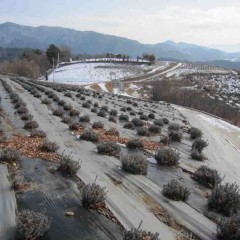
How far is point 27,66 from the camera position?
10550 centimetres

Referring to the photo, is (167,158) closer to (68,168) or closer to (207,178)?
(207,178)

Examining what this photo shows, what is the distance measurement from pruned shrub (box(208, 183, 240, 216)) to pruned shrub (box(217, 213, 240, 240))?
1.46m

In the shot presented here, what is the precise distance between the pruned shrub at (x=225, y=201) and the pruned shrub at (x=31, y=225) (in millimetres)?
4919

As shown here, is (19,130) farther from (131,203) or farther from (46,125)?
(131,203)

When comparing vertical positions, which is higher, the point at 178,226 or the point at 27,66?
the point at 178,226

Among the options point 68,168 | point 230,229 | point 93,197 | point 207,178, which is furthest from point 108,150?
point 230,229

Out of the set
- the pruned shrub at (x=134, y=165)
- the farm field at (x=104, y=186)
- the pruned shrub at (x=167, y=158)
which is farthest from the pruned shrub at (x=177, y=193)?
the pruned shrub at (x=167, y=158)

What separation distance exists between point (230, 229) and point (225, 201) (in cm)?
193

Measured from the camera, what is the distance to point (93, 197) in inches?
384

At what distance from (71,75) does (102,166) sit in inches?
3402

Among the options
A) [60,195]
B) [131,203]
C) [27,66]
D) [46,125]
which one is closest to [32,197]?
[60,195]

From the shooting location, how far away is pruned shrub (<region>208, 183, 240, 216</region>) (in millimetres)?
10367

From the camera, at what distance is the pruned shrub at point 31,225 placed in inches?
301

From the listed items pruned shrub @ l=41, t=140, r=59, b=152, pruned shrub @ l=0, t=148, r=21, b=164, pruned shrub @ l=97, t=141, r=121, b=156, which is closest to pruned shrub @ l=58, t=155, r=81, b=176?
pruned shrub @ l=0, t=148, r=21, b=164
